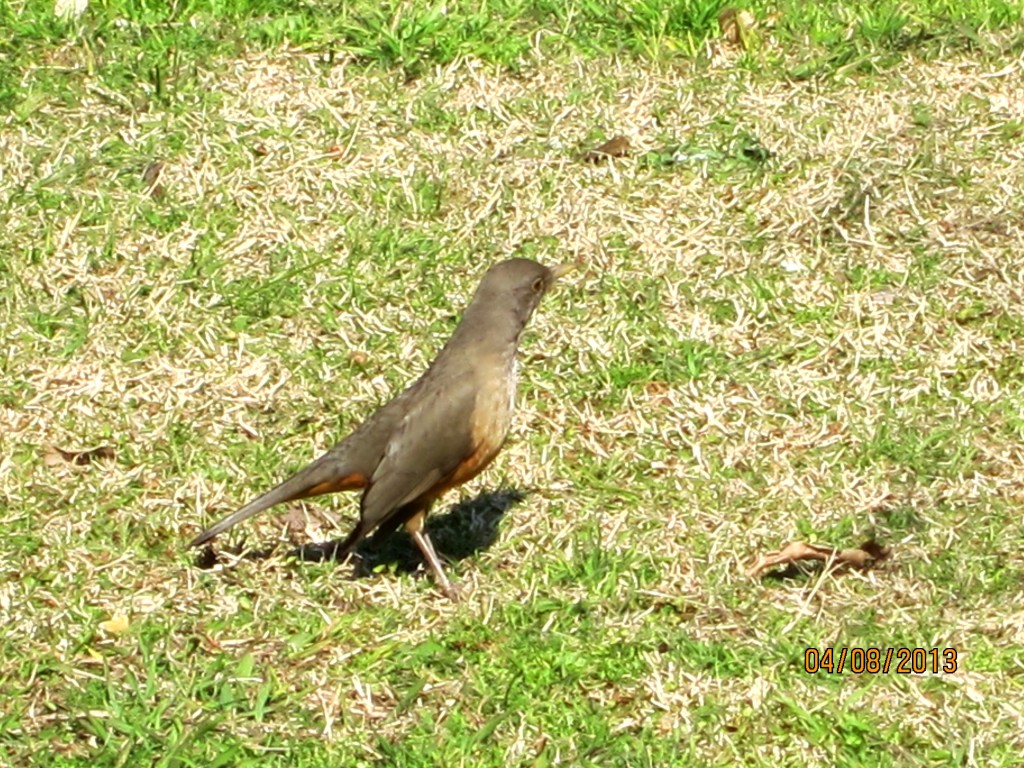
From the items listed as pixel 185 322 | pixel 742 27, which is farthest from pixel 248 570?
pixel 742 27

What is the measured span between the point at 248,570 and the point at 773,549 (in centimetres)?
203

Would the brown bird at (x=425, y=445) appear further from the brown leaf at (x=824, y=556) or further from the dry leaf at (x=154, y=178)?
the dry leaf at (x=154, y=178)

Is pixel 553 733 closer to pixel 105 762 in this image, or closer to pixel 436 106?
pixel 105 762

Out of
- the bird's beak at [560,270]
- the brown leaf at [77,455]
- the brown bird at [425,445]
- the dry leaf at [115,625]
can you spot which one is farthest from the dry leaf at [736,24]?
the dry leaf at [115,625]

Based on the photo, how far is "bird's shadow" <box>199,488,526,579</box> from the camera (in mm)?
7688

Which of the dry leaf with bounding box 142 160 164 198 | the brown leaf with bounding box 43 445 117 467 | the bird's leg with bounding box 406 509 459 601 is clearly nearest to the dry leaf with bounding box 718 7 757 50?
the dry leaf with bounding box 142 160 164 198

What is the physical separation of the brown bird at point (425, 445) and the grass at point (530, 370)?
0.95ft

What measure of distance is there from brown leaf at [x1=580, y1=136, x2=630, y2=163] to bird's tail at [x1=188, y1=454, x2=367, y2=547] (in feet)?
9.57

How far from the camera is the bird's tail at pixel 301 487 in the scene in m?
7.41

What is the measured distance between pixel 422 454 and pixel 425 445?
37 mm

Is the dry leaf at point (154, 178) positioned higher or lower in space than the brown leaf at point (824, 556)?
higher

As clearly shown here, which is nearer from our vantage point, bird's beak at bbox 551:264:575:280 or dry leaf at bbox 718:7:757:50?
bird's beak at bbox 551:264:575:280

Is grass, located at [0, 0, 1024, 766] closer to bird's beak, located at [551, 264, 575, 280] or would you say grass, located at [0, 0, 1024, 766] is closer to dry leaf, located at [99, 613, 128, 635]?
dry leaf, located at [99, 613, 128, 635]

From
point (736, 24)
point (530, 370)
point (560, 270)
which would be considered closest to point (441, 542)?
point (530, 370)
